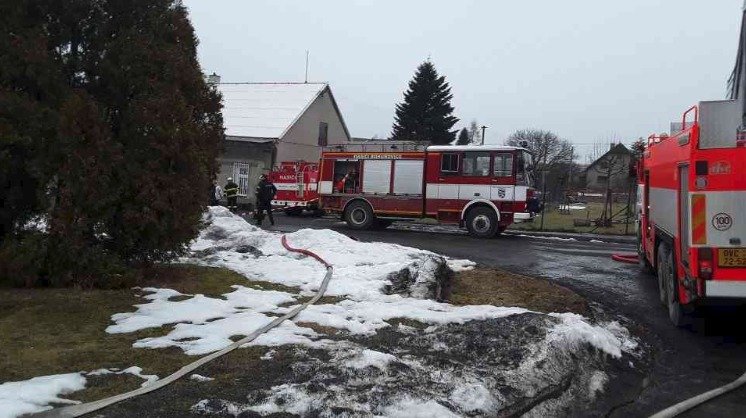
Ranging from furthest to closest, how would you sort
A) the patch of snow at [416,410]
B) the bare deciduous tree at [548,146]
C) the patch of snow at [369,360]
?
1. the bare deciduous tree at [548,146]
2. the patch of snow at [369,360]
3. the patch of snow at [416,410]

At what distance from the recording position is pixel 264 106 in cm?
3709

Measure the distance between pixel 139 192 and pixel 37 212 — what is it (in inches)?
51.1

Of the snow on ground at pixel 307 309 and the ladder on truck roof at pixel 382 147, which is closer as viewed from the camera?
the snow on ground at pixel 307 309

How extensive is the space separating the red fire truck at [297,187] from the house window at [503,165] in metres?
10.2

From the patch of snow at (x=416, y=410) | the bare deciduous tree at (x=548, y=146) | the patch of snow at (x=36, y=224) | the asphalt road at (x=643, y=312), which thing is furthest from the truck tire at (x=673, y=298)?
the bare deciduous tree at (x=548, y=146)

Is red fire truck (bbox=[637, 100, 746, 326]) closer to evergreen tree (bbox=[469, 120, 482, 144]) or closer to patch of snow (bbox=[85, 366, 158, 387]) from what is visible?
patch of snow (bbox=[85, 366, 158, 387])

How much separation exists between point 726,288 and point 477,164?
12.9 metres

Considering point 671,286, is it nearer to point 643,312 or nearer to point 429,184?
point 643,312

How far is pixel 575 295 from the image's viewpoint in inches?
382

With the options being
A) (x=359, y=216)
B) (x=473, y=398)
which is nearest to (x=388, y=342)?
(x=473, y=398)

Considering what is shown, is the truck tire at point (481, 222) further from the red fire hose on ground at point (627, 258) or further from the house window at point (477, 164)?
the red fire hose on ground at point (627, 258)

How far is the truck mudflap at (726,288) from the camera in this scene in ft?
21.5

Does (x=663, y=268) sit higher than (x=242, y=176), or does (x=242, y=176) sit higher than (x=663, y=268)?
(x=242, y=176)

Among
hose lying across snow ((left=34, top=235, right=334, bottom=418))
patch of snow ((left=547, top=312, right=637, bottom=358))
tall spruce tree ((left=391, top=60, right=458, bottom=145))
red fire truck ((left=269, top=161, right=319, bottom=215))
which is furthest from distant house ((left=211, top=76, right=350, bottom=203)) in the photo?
patch of snow ((left=547, top=312, right=637, bottom=358))
